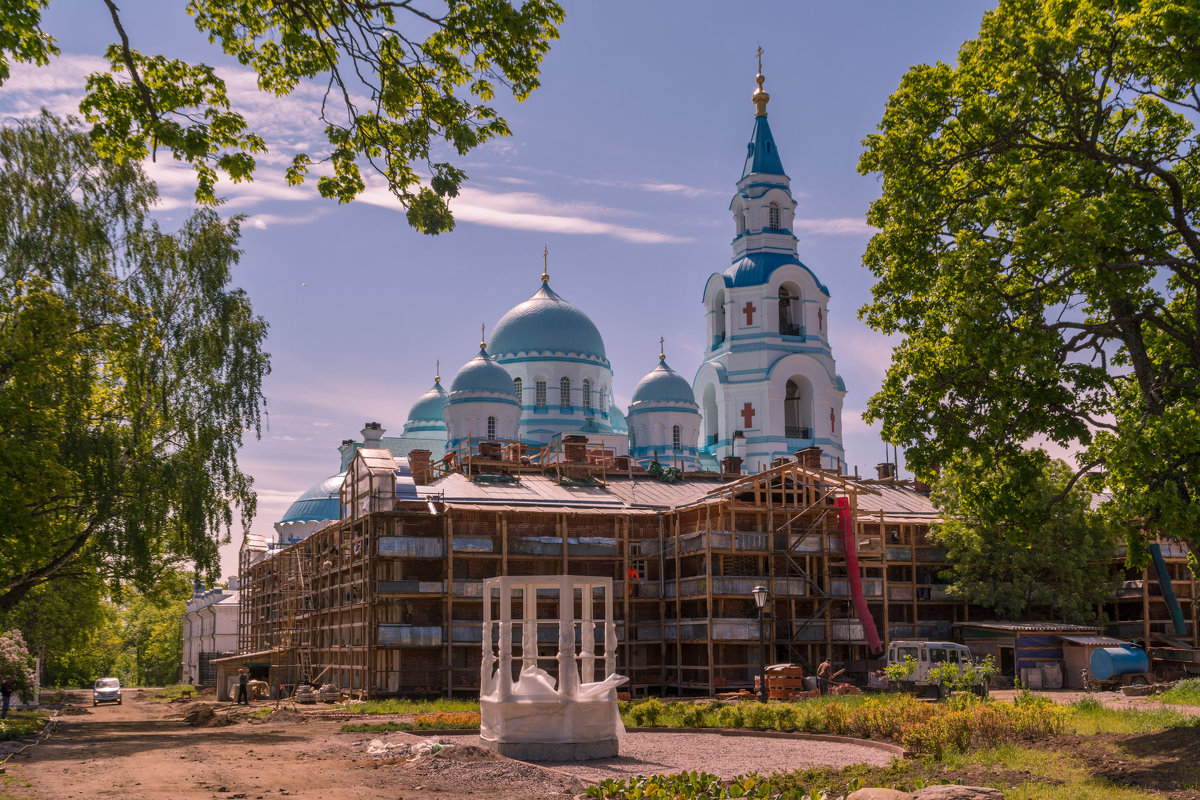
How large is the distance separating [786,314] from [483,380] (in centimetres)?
1969

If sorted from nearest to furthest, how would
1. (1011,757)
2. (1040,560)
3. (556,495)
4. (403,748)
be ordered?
(1011,757) < (403,748) < (1040,560) < (556,495)

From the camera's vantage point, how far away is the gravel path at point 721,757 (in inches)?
665

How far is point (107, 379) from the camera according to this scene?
109 ft

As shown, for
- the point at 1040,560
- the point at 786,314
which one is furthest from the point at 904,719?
the point at 786,314

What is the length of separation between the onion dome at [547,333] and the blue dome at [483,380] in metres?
5.49

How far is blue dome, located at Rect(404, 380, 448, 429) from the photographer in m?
83.5

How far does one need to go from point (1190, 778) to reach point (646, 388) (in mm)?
64008

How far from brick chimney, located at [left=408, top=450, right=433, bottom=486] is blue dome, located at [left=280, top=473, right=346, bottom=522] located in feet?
62.8

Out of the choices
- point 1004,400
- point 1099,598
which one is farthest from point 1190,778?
point 1099,598

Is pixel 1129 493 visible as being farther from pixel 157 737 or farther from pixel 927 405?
pixel 157 737

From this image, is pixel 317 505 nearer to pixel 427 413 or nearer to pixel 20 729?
pixel 427 413

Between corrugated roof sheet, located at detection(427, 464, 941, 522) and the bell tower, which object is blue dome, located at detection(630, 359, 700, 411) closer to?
the bell tower

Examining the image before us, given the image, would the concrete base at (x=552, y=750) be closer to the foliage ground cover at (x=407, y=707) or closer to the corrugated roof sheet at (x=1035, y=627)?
the foliage ground cover at (x=407, y=707)

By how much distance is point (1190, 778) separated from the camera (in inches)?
523
